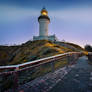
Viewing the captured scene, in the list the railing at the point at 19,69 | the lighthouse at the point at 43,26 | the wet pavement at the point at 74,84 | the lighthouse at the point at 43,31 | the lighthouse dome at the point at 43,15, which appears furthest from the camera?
the lighthouse dome at the point at 43,15

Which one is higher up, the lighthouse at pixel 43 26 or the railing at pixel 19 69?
the lighthouse at pixel 43 26

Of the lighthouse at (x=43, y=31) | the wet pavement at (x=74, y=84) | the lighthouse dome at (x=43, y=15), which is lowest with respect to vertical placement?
the wet pavement at (x=74, y=84)

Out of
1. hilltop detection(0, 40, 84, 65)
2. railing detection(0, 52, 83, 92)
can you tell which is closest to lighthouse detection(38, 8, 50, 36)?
hilltop detection(0, 40, 84, 65)

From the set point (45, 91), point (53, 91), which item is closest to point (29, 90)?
point (45, 91)

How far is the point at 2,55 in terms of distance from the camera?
121ft

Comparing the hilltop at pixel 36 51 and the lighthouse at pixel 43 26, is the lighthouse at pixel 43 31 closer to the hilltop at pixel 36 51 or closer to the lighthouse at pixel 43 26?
the lighthouse at pixel 43 26

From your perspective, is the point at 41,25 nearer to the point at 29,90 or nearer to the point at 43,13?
the point at 43,13

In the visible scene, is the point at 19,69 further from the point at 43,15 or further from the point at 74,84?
the point at 43,15

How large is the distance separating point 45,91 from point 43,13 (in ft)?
144

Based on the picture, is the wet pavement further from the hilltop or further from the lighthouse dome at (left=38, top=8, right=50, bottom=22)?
the lighthouse dome at (left=38, top=8, right=50, bottom=22)

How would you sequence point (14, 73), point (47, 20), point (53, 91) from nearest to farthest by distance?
point (14, 73)
point (53, 91)
point (47, 20)

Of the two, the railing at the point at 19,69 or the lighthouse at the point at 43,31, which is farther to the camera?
the lighthouse at the point at 43,31

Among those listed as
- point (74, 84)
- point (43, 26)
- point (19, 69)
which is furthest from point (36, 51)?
point (43, 26)

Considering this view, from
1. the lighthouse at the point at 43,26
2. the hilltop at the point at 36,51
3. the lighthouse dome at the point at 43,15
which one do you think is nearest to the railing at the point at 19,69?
the hilltop at the point at 36,51
